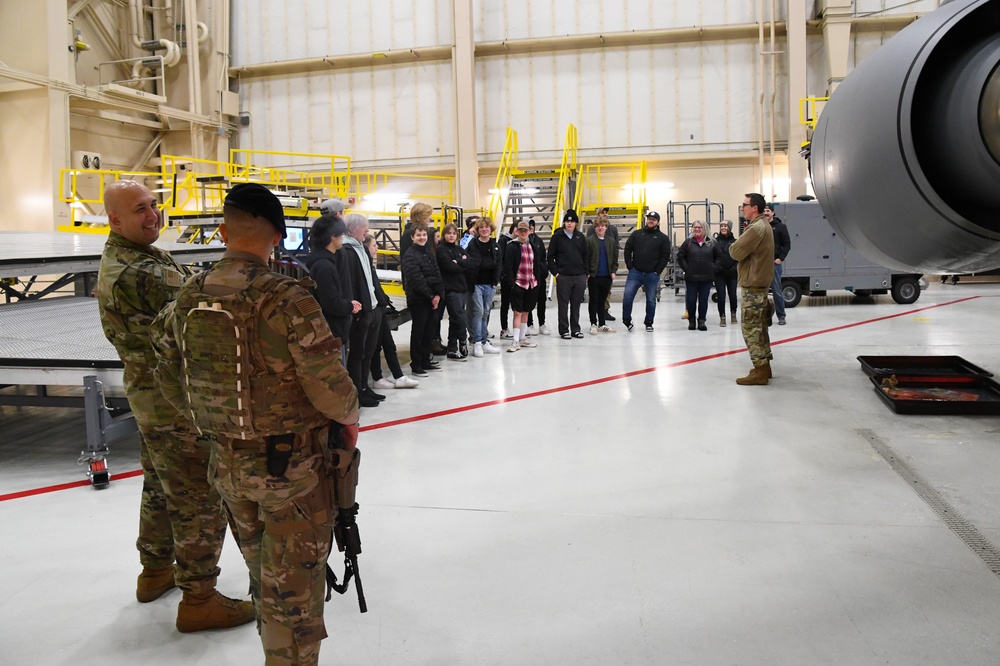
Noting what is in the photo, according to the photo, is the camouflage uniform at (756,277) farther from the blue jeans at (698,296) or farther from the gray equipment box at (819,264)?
the gray equipment box at (819,264)

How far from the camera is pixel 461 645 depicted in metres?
2.63

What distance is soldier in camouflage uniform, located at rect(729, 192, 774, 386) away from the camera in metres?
6.52

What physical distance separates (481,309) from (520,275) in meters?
0.82

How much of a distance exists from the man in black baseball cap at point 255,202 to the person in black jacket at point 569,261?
304 inches

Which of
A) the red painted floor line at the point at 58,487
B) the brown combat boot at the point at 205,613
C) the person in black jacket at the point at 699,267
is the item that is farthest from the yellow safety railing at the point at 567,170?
the brown combat boot at the point at 205,613

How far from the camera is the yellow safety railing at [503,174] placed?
16.2m

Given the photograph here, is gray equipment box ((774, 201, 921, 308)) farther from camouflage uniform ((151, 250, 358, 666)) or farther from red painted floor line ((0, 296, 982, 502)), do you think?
camouflage uniform ((151, 250, 358, 666))

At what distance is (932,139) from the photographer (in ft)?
6.63

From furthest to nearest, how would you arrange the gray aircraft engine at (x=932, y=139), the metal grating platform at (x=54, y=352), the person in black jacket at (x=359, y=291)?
the person in black jacket at (x=359, y=291) < the metal grating platform at (x=54, y=352) < the gray aircraft engine at (x=932, y=139)

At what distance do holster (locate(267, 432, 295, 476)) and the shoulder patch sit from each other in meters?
0.36

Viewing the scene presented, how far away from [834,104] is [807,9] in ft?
56.9

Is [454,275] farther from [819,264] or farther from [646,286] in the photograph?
[819,264]

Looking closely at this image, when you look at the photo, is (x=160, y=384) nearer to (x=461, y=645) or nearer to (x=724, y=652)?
(x=461, y=645)

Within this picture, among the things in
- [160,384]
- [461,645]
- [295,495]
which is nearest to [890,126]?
[295,495]
